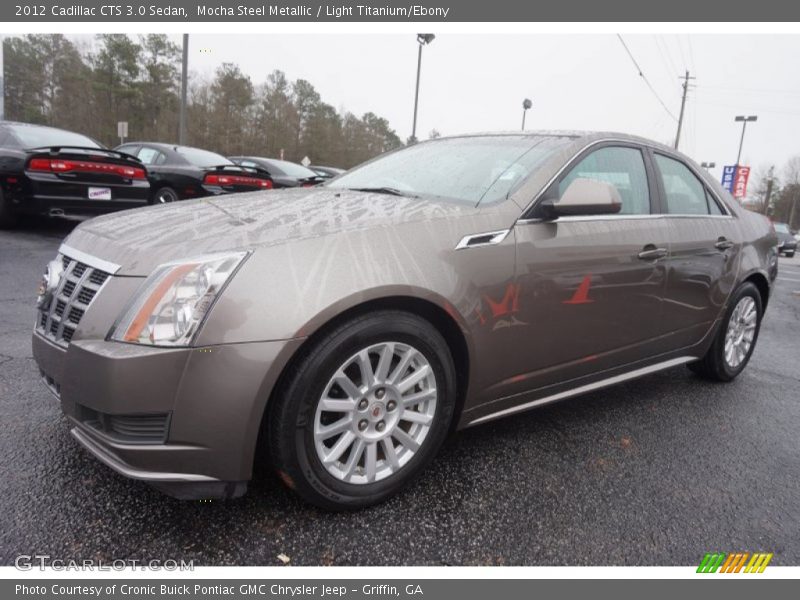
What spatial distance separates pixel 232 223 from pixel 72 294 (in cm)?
59

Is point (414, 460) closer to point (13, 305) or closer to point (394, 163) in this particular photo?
point (394, 163)

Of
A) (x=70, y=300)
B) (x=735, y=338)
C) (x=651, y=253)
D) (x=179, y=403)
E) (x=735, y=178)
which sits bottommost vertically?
(x=735, y=338)

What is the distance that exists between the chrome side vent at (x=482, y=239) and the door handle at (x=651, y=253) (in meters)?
0.96

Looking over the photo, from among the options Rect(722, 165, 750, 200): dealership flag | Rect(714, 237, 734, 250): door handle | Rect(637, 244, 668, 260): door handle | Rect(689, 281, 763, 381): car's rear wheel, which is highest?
Rect(722, 165, 750, 200): dealership flag

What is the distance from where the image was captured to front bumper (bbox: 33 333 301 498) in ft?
5.39

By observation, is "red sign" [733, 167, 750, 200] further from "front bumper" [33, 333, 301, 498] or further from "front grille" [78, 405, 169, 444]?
"front grille" [78, 405, 169, 444]

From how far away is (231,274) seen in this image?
170 centimetres

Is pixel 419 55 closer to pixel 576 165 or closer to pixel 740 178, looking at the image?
pixel 576 165

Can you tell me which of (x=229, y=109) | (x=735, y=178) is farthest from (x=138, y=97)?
(x=735, y=178)

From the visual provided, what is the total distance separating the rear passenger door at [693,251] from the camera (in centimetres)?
309

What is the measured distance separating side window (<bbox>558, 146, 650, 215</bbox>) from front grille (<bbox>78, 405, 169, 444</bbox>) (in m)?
2.10

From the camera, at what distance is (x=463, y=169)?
108 inches

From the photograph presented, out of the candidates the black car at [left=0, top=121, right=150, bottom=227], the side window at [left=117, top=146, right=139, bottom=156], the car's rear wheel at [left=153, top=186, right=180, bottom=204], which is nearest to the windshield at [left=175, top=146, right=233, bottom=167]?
the car's rear wheel at [left=153, top=186, right=180, bottom=204]

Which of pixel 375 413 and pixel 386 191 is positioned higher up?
pixel 386 191
